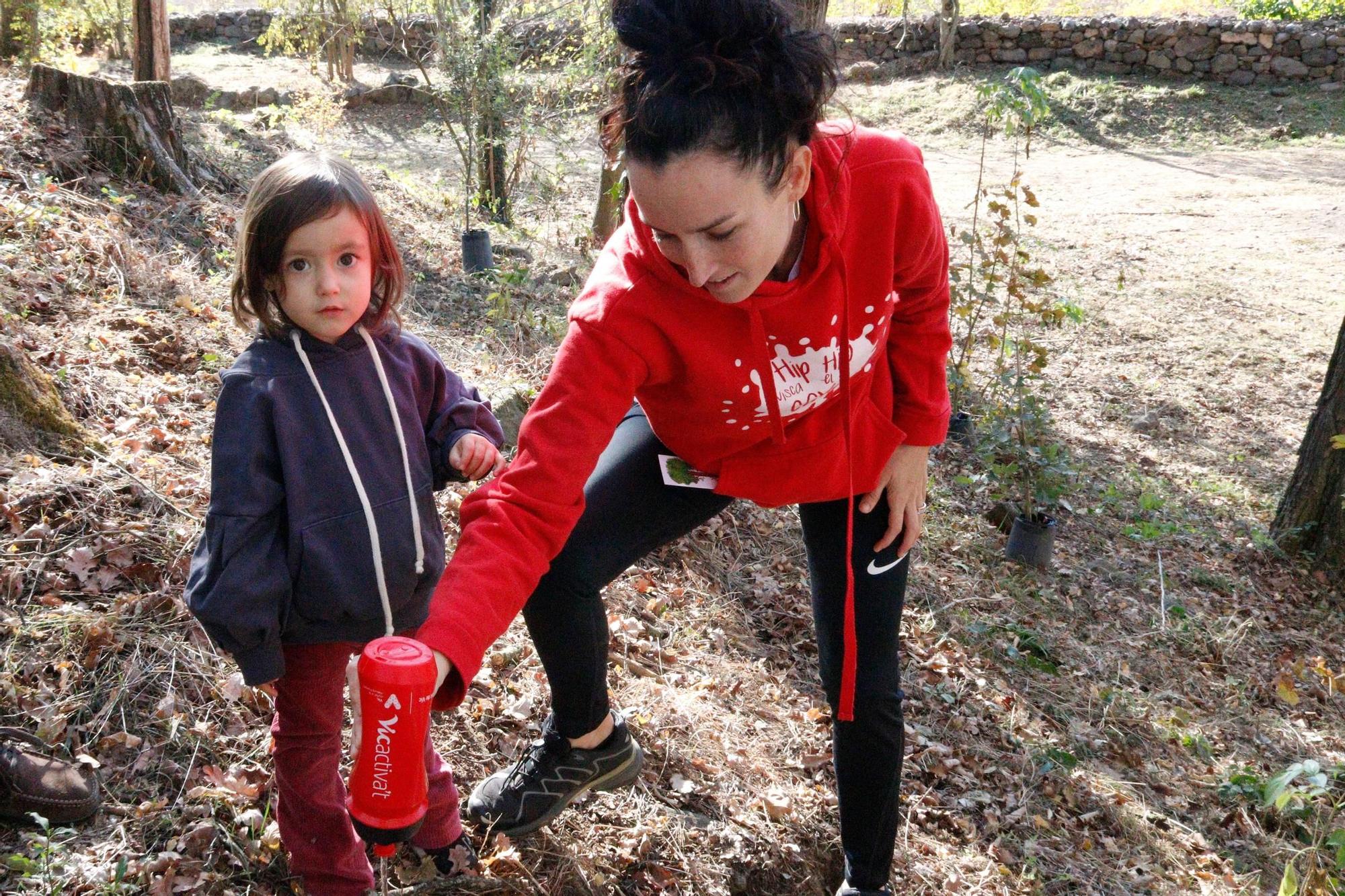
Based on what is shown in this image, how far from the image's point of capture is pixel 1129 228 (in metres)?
10.4

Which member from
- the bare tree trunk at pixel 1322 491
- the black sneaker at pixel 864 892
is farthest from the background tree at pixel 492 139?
the black sneaker at pixel 864 892

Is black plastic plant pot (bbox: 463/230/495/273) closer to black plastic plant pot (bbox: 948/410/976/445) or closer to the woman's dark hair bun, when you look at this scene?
black plastic plant pot (bbox: 948/410/976/445)

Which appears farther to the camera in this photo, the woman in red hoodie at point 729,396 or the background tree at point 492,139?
the background tree at point 492,139

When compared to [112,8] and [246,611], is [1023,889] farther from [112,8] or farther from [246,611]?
[112,8]

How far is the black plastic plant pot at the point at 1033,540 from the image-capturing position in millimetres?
4930

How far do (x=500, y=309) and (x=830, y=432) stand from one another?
3629 millimetres

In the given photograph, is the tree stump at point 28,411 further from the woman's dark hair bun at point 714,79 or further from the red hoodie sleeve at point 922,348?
the red hoodie sleeve at point 922,348

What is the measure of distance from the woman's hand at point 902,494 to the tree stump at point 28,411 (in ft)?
7.93

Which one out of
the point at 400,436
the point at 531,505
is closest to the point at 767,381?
the point at 531,505

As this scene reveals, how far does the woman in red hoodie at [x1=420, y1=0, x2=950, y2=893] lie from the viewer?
166cm

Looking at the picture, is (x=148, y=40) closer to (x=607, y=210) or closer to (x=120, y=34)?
(x=607, y=210)

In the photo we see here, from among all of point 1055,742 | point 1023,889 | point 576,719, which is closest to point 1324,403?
point 1055,742

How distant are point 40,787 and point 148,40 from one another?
6.15 meters

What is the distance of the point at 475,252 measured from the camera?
664 centimetres
